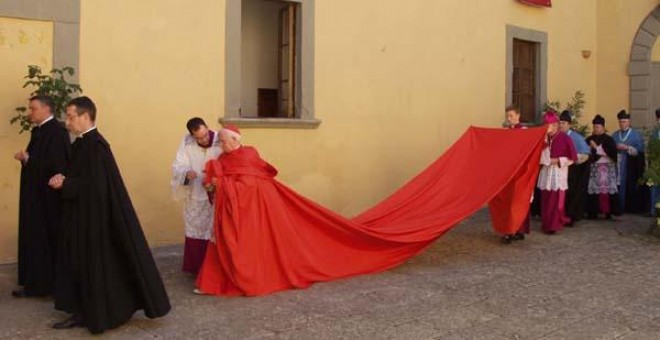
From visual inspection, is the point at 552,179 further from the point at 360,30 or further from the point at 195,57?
the point at 195,57

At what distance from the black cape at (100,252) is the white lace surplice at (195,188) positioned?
1.62 meters

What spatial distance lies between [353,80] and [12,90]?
175 inches

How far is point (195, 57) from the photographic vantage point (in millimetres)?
8258

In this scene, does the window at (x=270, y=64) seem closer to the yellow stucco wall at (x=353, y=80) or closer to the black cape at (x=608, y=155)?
the yellow stucco wall at (x=353, y=80)

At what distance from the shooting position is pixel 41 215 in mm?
6051

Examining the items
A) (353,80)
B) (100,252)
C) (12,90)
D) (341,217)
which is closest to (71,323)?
(100,252)

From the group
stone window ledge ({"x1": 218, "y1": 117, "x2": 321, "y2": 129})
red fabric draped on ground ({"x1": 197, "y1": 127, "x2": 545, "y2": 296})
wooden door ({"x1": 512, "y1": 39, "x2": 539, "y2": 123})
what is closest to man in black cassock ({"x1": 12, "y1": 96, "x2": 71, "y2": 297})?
red fabric draped on ground ({"x1": 197, "y1": 127, "x2": 545, "y2": 296})

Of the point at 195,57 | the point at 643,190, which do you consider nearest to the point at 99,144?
the point at 195,57

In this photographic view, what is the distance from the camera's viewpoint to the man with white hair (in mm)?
6645

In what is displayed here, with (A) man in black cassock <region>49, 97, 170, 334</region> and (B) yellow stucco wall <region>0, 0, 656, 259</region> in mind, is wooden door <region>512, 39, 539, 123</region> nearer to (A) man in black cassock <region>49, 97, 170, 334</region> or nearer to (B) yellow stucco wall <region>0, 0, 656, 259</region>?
(B) yellow stucco wall <region>0, 0, 656, 259</region>

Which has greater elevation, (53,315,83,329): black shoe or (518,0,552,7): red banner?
(518,0,552,7): red banner

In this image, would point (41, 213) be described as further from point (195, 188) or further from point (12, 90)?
point (12, 90)

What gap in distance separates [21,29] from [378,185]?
5.18 m

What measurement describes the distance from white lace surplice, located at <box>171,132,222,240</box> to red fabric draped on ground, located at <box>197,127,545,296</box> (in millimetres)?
446
